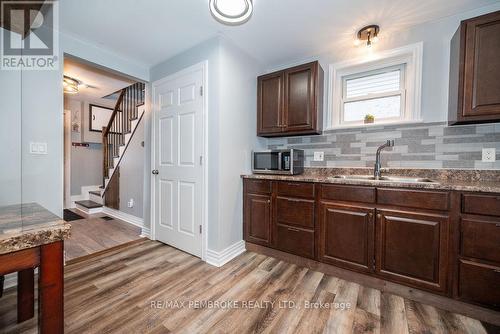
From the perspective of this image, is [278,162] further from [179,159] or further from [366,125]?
[179,159]

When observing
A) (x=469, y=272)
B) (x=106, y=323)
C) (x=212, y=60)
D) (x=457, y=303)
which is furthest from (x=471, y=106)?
(x=106, y=323)

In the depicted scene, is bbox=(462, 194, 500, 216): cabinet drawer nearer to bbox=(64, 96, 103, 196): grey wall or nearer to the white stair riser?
the white stair riser

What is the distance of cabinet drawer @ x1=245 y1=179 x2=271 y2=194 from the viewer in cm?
228

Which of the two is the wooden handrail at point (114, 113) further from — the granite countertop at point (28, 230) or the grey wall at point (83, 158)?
the granite countertop at point (28, 230)

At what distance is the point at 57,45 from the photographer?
6.72 feet

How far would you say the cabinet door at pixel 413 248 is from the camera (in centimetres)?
150

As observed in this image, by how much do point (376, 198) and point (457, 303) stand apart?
0.87 metres

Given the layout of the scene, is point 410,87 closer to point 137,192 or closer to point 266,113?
point 266,113

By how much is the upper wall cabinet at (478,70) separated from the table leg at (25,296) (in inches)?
133

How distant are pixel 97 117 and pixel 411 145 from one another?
6113 mm

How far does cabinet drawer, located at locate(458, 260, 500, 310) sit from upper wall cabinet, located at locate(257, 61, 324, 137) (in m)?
1.66

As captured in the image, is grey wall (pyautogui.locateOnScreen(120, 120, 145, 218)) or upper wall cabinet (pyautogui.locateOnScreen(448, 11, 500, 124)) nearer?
upper wall cabinet (pyautogui.locateOnScreen(448, 11, 500, 124))

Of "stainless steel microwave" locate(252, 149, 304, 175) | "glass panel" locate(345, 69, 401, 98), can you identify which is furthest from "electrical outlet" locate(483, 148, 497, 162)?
"stainless steel microwave" locate(252, 149, 304, 175)

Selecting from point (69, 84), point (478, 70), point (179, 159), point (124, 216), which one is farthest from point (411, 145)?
point (69, 84)
